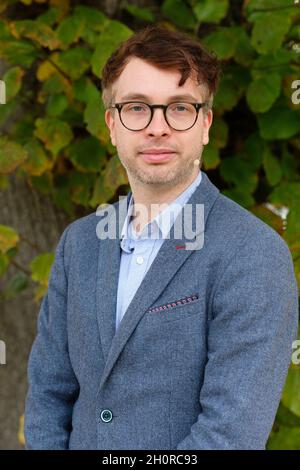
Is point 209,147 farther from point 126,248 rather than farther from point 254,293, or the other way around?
point 254,293

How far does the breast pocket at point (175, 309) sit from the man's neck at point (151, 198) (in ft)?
0.62

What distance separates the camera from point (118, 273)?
142cm

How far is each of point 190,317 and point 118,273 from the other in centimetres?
20

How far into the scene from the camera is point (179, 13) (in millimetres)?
2215

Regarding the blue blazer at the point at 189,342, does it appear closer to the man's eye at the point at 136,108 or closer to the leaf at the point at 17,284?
the man's eye at the point at 136,108

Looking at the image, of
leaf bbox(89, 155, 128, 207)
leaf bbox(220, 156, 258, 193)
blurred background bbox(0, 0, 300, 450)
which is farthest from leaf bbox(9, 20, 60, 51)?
leaf bbox(220, 156, 258, 193)

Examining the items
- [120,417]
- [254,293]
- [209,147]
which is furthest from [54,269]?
[209,147]

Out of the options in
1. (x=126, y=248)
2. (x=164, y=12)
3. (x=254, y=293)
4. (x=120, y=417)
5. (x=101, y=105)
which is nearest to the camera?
(x=254, y=293)

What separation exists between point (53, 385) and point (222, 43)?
1054mm

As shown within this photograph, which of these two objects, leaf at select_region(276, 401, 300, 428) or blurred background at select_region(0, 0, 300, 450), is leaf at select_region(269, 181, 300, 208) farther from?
leaf at select_region(276, 401, 300, 428)

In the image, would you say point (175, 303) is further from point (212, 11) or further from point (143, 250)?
point (212, 11)

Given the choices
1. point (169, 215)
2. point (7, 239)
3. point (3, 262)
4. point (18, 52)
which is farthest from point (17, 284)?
point (169, 215)

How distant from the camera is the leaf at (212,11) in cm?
207

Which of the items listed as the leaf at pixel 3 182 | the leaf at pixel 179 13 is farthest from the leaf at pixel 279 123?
the leaf at pixel 3 182
